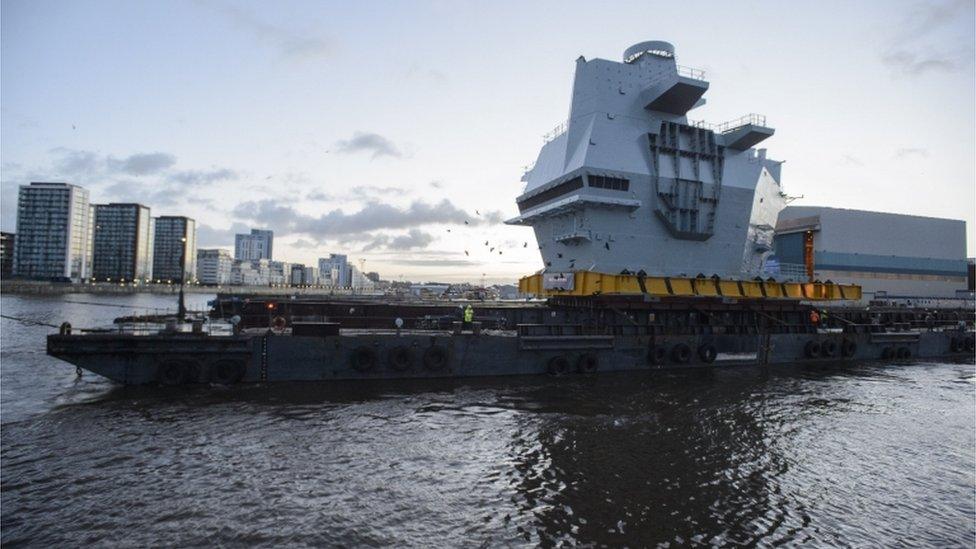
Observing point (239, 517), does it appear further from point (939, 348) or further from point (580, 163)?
point (939, 348)

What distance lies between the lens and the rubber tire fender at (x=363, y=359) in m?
22.2

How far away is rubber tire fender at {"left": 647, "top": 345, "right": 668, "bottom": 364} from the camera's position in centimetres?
2808

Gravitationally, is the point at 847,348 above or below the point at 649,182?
below

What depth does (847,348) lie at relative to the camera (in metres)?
34.4

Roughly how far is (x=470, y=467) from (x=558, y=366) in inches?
532

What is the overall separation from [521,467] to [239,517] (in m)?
6.66

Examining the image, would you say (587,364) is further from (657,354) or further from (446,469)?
(446,469)

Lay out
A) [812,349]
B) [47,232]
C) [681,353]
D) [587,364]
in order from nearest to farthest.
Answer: [587,364], [681,353], [812,349], [47,232]

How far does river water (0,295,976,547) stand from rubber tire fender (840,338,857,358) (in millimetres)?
Result: 13263

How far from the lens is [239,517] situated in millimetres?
9531

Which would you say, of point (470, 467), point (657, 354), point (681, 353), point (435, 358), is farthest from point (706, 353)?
point (470, 467)

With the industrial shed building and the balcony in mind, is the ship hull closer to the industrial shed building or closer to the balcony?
the balcony

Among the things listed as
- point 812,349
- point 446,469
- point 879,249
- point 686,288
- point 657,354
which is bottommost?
point 446,469

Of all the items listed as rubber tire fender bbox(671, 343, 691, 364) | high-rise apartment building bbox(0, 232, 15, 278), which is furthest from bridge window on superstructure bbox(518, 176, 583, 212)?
high-rise apartment building bbox(0, 232, 15, 278)
